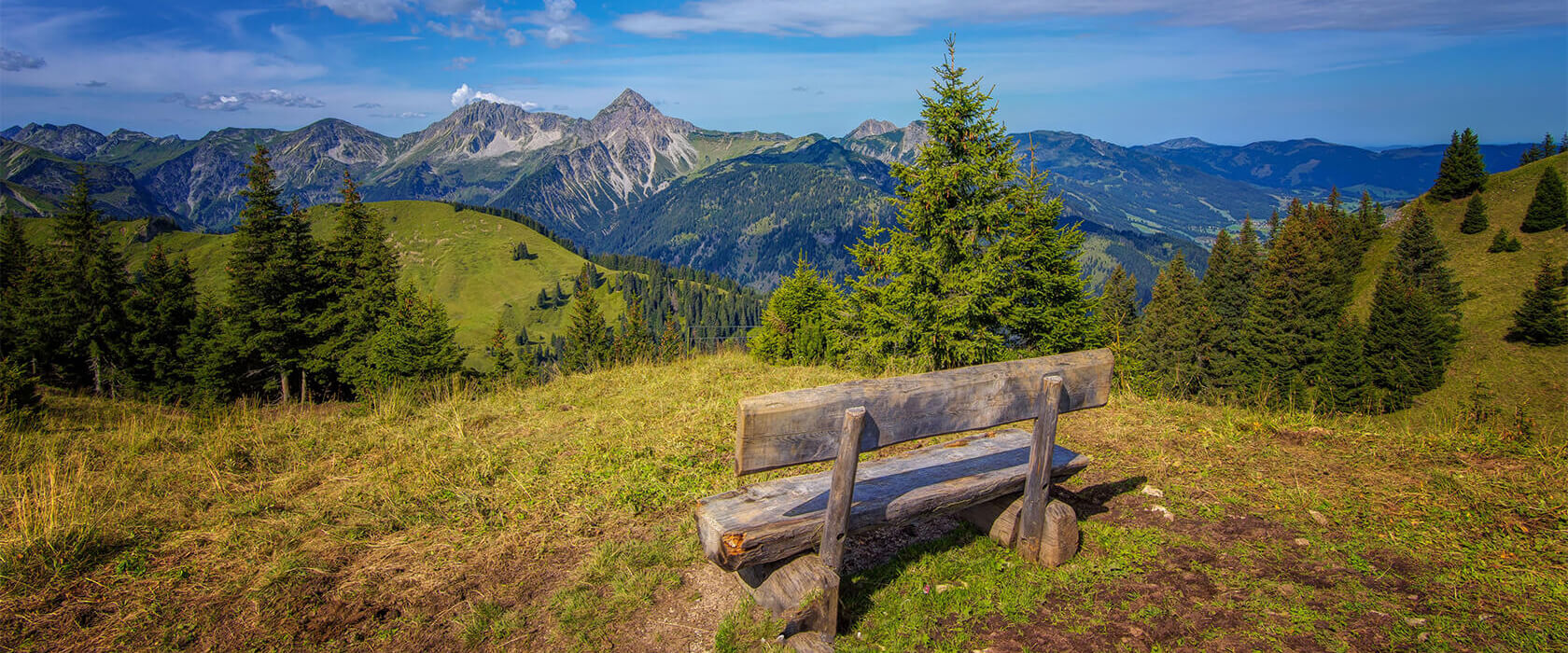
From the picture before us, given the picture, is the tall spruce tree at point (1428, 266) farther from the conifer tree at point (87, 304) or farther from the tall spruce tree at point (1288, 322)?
the conifer tree at point (87, 304)

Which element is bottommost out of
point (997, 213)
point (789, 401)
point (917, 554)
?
point (917, 554)

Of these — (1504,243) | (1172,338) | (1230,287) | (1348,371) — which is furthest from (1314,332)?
(1504,243)

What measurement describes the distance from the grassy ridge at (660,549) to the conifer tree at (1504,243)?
268 feet

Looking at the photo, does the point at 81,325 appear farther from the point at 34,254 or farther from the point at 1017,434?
the point at 1017,434

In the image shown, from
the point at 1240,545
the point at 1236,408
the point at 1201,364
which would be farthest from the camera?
the point at 1201,364

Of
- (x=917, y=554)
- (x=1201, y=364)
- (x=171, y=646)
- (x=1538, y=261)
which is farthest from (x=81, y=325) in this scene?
(x=1538, y=261)

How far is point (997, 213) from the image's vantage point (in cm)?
1761

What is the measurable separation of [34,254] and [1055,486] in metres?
72.5

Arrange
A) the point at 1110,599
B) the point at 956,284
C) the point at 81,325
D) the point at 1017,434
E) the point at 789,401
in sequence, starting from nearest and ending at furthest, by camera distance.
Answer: the point at 789,401
the point at 1110,599
the point at 1017,434
the point at 956,284
the point at 81,325

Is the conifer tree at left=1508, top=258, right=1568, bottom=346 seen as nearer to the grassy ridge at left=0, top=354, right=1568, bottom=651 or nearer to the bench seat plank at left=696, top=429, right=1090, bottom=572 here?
the grassy ridge at left=0, top=354, right=1568, bottom=651

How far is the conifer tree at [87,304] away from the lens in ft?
128

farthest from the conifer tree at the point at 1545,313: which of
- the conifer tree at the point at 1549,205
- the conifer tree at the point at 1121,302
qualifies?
the conifer tree at the point at 1121,302

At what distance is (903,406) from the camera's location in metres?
4.47

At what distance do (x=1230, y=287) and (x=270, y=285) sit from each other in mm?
83266
